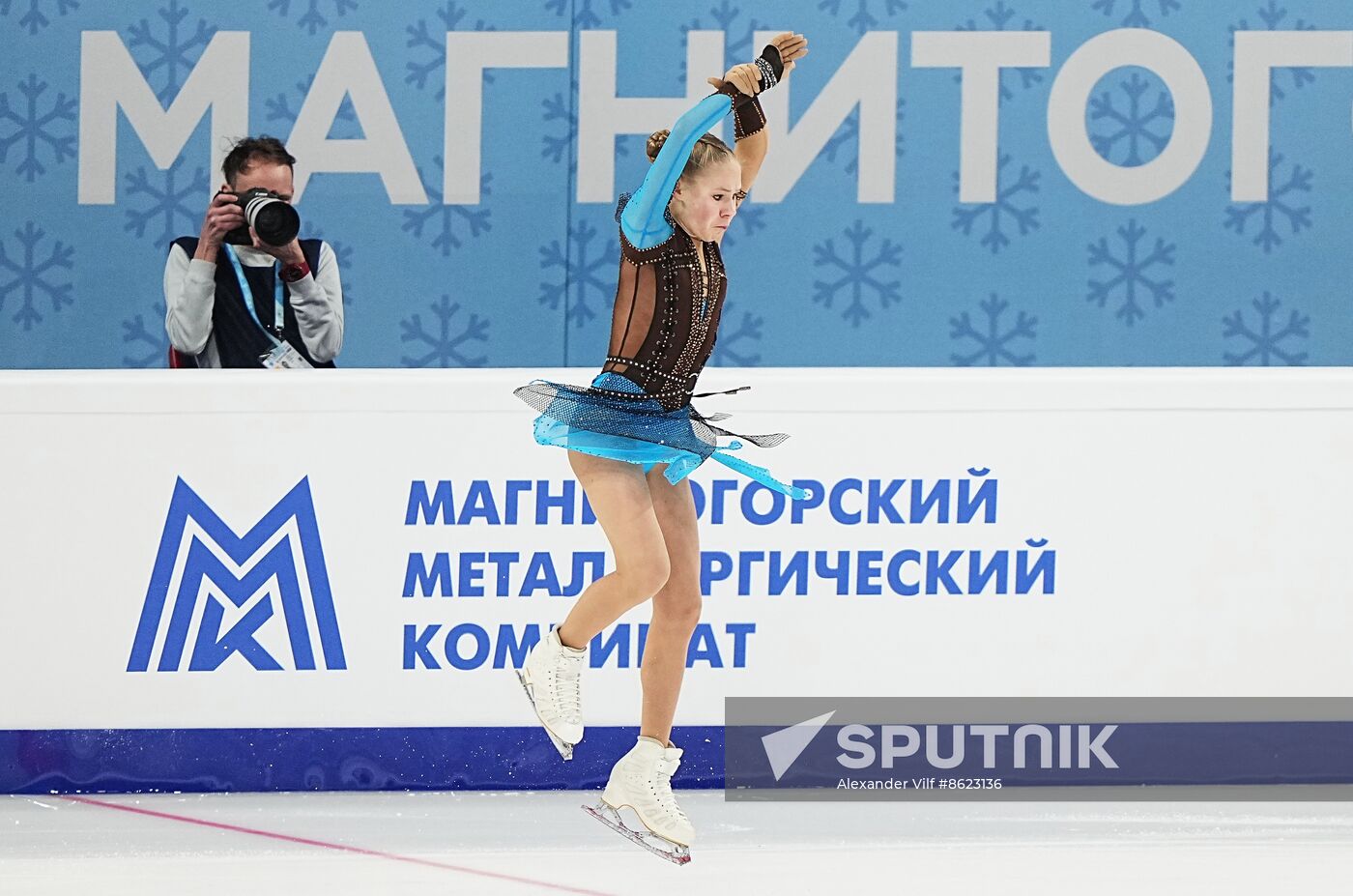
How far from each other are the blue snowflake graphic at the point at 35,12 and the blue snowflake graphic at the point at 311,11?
717 millimetres

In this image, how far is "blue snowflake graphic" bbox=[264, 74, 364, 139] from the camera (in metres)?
5.27

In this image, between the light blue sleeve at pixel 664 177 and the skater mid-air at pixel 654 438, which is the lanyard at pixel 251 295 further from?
the light blue sleeve at pixel 664 177

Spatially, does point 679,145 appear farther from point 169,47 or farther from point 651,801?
point 169,47

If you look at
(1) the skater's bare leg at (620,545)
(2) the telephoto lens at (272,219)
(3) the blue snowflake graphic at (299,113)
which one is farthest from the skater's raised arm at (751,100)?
(3) the blue snowflake graphic at (299,113)

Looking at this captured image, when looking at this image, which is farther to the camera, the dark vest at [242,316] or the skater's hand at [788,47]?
the dark vest at [242,316]

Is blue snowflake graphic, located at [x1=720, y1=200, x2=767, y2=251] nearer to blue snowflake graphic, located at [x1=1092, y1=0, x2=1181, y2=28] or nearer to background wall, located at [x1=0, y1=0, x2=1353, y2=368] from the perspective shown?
background wall, located at [x1=0, y1=0, x2=1353, y2=368]

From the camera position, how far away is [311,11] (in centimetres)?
526

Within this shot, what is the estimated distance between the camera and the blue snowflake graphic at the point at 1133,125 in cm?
524

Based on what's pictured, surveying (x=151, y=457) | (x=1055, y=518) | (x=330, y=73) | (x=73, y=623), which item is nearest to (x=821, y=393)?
(x=1055, y=518)

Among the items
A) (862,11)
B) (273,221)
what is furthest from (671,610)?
(862,11)

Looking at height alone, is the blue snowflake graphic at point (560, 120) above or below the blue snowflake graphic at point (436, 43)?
below

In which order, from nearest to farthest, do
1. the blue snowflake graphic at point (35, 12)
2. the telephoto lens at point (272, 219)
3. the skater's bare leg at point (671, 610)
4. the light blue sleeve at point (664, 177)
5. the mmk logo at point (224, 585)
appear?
1. the light blue sleeve at point (664, 177)
2. the skater's bare leg at point (671, 610)
3. the mmk logo at point (224, 585)
4. the telephoto lens at point (272, 219)
5. the blue snowflake graphic at point (35, 12)

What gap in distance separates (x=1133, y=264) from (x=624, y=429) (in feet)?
10.9

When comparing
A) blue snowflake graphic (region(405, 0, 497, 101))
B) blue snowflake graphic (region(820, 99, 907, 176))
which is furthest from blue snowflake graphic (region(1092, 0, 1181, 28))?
blue snowflake graphic (region(405, 0, 497, 101))
